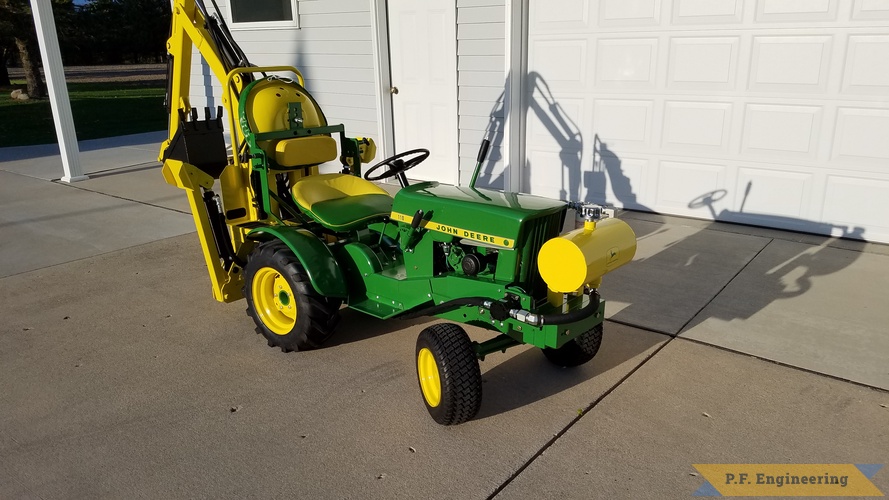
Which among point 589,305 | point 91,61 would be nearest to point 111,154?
point 589,305

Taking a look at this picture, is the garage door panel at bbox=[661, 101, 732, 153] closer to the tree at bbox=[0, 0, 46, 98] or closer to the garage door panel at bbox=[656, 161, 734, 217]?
the garage door panel at bbox=[656, 161, 734, 217]

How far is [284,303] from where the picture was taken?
13.2ft

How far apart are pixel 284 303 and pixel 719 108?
4.18 m

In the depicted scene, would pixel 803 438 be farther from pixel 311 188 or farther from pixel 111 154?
pixel 111 154

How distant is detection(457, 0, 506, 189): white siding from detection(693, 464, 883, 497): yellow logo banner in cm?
489

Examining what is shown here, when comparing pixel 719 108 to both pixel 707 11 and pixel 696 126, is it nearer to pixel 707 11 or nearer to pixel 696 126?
pixel 696 126

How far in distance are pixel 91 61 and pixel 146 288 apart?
32130 mm

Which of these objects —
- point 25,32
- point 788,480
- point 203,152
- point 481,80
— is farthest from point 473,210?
point 25,32

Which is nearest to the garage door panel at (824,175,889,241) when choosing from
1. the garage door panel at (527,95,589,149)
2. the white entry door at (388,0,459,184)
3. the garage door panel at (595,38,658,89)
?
the garage door panel at (595,38,658,89)

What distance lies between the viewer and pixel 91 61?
32.2 meters

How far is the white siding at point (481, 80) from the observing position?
6.95m

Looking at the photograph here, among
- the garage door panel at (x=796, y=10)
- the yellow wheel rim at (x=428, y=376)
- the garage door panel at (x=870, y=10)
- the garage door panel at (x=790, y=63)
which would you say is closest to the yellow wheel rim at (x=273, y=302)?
the yellow wheel rim at (x=428, y=376)

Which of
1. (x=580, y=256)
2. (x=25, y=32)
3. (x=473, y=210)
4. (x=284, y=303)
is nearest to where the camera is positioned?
(x=580, y=256)

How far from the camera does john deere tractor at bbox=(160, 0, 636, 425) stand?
310 centimetres
